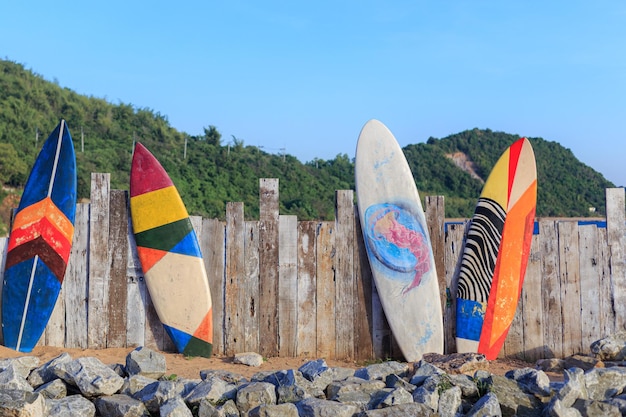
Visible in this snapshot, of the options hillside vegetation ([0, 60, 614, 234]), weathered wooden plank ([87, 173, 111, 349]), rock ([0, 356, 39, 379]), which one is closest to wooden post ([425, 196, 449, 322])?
weathered wooden plank ([87, 173, 111, 349])

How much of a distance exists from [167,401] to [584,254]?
3554 millimetres

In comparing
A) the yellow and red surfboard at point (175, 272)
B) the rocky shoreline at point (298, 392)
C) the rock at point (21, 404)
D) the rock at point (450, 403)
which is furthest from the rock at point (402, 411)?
the yellow and red surfboard at point (175, 272)

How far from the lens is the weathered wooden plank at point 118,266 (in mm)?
5223

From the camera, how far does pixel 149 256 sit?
5.24 metres

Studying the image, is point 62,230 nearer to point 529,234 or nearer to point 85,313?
point 85,313

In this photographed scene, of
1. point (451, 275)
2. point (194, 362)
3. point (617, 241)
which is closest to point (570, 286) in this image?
point (617, 241)

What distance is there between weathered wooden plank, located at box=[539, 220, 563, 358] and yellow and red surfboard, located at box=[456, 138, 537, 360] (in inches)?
6.1

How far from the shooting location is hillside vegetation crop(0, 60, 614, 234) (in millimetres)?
17641

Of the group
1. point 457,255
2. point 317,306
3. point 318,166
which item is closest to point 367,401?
point 317,306

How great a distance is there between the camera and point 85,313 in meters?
5.23

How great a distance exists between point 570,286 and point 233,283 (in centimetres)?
269

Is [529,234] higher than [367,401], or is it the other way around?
[529,234]

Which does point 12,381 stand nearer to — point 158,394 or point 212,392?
point 158,394

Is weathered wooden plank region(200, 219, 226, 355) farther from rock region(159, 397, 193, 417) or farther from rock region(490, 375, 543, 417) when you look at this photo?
rock region(490, 375, 543, 417)
